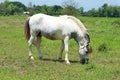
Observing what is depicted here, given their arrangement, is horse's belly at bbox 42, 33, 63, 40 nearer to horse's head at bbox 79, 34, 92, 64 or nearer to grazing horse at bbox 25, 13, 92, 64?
grazing horse at bbox 25, 13, 92, 64

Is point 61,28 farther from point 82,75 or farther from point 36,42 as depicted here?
point 82,75

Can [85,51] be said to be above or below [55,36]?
below

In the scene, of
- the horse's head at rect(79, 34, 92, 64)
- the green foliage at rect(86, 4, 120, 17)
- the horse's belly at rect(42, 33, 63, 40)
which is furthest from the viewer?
the green foliage at rect(86, 4, 120, 17)

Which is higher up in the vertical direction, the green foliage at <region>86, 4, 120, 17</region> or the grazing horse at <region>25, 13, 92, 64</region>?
the grazing horse at <region>25, 13, 92, 64</region>

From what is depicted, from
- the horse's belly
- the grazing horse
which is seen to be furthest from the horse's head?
the horse's belly

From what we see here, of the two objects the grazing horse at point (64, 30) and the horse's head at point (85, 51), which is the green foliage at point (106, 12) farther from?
the horse's head at point (85, 51)

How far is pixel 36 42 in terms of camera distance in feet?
44.7

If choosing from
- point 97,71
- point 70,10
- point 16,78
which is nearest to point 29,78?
point 16,78

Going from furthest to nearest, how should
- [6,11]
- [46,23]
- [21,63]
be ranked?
[6,11] → [46,23] → [21,63]

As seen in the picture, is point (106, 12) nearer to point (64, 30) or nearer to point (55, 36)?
point (55, 36)

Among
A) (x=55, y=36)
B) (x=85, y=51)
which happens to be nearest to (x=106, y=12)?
(x=55, y=36)

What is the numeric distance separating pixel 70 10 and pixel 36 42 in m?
62.5

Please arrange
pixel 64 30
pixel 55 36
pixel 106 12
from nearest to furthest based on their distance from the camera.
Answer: pixel 64 30 < pixel 55 36 < pixel 106 12

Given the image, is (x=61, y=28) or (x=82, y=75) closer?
(x=82, y=75)
